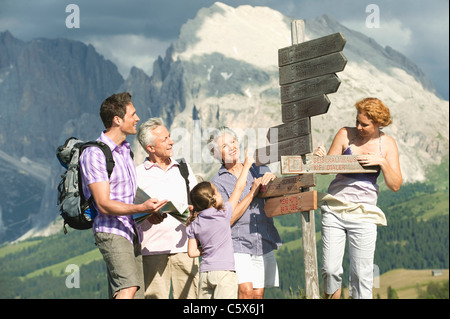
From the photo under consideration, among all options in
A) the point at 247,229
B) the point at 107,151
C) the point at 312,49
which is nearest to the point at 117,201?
the point at 107,151

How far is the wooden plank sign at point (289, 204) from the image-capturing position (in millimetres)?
8828

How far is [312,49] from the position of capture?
29.5 ft

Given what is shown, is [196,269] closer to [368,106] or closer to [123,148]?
[123,148]

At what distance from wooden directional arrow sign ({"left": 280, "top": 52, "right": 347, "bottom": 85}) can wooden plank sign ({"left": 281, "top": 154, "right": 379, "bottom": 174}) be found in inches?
41.9

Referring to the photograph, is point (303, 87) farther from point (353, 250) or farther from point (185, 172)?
point (353, 250)

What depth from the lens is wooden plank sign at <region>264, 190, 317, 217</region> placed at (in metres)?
8.83

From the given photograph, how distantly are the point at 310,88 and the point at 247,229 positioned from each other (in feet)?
6.48

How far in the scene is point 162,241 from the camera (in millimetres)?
8750

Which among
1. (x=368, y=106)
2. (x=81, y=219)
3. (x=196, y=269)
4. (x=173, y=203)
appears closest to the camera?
(x=81, y=219)

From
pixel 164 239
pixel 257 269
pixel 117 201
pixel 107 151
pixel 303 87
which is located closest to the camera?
pixel 117 201

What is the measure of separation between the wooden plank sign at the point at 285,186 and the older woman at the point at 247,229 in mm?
139

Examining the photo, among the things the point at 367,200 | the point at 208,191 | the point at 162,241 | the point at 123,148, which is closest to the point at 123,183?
the point at 123,148

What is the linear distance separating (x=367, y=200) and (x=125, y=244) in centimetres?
316

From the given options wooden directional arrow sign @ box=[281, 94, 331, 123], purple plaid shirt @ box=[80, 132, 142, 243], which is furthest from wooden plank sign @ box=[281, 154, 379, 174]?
purple plaid shirt @ box=[80, 132, 142, 243]
